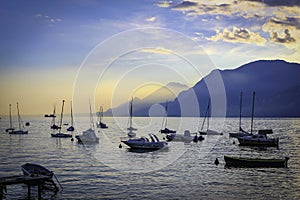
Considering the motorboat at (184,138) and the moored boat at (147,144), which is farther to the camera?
the motorboat at (184,138)

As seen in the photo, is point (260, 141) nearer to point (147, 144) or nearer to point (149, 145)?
point (149, 145)

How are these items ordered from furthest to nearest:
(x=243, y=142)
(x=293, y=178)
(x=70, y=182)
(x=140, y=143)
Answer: (x=243, y=142)
(x=140, y=143)
(x=293, y=178)
(x=70, y=182)

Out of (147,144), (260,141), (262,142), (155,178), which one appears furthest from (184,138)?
(155,178)

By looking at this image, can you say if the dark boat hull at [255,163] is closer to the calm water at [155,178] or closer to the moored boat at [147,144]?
the calm water at [155,178]

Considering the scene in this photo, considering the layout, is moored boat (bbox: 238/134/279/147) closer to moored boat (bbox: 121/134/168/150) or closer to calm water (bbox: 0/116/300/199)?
calm water (bbox: 0/116/300/199)

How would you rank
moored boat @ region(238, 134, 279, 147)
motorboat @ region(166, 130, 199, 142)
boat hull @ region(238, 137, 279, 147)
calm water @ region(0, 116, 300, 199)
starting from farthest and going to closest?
motorboat @ region(166, 130, 199, 142), moored boat @ region(238, 134, 279, 147), boat hull @ region(238, 137, 279, 147), calm water @ region(0, 116, 300, 199)

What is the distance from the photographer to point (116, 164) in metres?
53.6

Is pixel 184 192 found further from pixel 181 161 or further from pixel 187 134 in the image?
pixel 187 134

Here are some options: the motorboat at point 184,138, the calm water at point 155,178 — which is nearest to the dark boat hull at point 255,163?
the calm water at point 155,178

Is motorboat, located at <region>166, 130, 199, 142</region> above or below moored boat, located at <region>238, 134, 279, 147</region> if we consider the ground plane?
below

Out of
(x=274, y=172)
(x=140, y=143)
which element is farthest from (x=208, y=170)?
(x=140, y=143)

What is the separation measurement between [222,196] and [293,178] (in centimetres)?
1539

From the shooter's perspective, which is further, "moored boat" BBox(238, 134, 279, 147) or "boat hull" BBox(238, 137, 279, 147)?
"moored boat" BBox(238, 134, 279, 147)

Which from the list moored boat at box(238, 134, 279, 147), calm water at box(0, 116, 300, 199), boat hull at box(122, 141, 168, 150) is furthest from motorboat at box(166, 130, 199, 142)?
calm water at box(0, 116, 300, 199)
